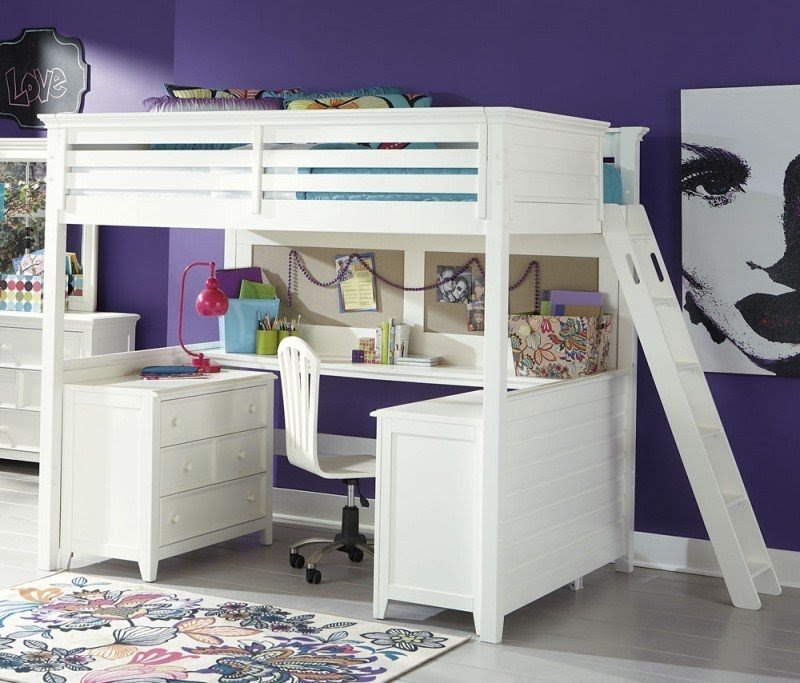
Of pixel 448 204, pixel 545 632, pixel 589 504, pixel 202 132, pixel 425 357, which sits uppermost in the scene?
pixel 202 132

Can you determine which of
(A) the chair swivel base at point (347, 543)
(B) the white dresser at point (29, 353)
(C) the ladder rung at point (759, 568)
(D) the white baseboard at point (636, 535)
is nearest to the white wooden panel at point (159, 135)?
(A) the chair swivel base at point (347, 543)

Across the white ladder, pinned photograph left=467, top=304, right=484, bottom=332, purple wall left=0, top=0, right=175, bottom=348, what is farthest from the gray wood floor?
purple wall left=0, top=0, right=175, bottom=348

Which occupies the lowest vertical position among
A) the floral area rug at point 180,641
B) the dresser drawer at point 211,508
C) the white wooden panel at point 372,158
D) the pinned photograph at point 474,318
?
the floral area rug at point 180,641

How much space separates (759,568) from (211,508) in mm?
2057

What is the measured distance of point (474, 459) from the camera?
3.97 metres

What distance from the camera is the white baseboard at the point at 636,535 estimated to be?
474cm

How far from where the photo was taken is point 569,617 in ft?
13.9

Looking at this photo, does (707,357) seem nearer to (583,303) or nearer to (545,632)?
(583,303)

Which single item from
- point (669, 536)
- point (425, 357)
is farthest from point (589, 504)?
point (425, 357)

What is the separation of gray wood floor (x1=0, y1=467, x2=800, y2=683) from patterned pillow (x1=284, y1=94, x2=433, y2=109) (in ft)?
5.93

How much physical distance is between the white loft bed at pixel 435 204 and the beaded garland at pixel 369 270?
86 millimetres

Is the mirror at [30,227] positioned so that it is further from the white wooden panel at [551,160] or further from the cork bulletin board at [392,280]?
the white wooden panel at [551,160]

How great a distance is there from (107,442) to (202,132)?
1174 mm

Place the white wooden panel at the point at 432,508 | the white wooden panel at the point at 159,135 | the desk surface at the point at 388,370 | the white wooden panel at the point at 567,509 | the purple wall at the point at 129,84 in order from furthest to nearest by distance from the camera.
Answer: the purple wall at the point at 129,84, the desk surface at the point at 388,370, the white wooden panel at the point at 159,135, the white wooden panel at the point at 567,509, the white wooden panel at the point at 432,508
